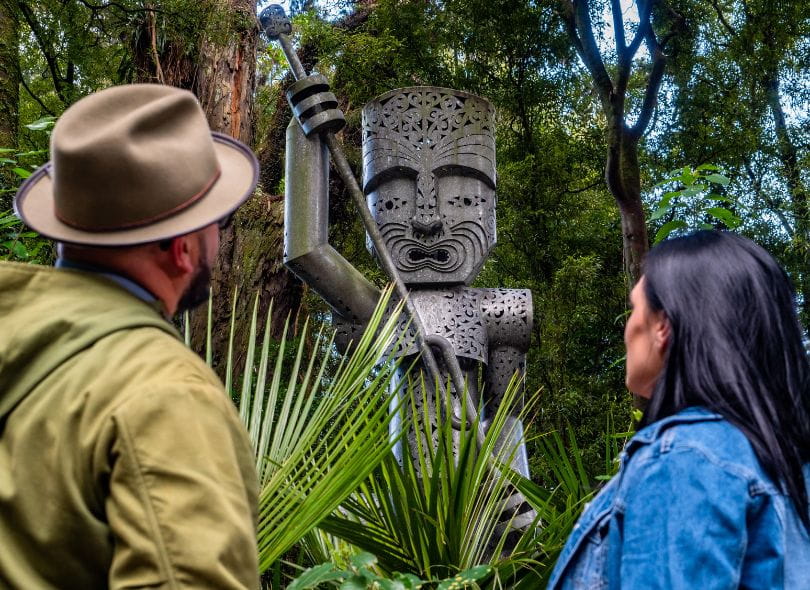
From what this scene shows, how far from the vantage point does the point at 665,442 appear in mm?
1267

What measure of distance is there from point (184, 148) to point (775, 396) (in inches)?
32.6

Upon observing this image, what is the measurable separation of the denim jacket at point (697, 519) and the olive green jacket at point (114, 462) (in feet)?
1.56

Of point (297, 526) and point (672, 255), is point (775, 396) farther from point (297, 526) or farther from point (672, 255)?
point (297, 526)

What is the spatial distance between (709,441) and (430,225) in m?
2.85

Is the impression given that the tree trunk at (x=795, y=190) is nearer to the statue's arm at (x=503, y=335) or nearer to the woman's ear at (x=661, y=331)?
the statue's arm at (x=503, y=335)

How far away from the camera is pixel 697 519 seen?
1.19 meters

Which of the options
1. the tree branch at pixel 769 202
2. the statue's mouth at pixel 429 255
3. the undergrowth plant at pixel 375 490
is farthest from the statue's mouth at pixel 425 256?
the tree branch at pixel 769 202

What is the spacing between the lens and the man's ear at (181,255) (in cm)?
123

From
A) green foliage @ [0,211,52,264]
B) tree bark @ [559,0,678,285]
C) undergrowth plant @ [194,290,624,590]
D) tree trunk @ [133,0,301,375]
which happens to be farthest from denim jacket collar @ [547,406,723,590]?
tree trunk @ [133,0,301,375]

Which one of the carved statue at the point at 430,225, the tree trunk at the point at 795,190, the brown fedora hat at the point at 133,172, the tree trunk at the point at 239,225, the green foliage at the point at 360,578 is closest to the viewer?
the brown fedora hat at the point at 133,172

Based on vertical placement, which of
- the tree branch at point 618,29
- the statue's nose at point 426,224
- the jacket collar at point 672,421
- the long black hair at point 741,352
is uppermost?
the tree branch at point 618,29

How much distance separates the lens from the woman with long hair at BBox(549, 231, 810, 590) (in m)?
1.20

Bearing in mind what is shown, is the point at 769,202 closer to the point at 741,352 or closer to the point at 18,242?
the point at 18,242

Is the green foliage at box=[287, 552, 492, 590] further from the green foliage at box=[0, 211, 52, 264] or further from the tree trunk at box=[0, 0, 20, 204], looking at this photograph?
the tree trunk at box=[0, 0, 20, 204]
